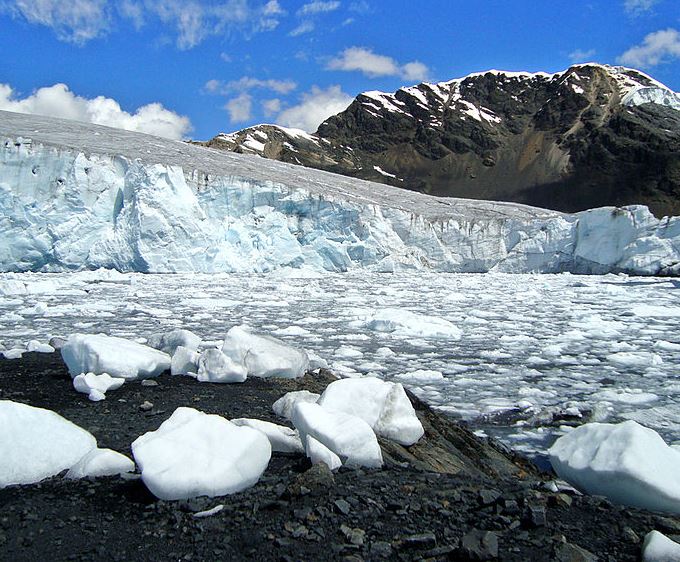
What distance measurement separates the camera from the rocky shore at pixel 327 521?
5.09 ft

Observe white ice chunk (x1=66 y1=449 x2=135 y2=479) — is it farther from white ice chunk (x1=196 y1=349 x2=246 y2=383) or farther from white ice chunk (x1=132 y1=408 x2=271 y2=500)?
white ice chunk (x1=196 y1=349 x2=246 y2=383)

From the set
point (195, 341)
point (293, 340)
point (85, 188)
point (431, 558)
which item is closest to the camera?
point (431, 558)

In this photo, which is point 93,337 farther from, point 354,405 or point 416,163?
point 416,163

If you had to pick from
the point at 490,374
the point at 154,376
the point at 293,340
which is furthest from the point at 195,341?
the point at 490,374

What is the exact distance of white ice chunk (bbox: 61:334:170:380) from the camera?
3.44m

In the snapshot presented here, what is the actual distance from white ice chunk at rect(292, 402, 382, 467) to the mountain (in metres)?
71.6

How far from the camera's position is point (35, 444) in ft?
6.98

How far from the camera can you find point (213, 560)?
1.52m

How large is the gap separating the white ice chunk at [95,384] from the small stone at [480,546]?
2.31 metres

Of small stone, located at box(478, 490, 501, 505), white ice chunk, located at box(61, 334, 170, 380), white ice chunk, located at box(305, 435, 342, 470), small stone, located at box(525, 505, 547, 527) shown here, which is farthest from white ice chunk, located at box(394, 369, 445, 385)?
small stone, located at box(525, 505, 547, 527)

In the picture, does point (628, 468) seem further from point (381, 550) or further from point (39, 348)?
point (39, 348)

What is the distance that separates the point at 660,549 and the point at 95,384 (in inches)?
113

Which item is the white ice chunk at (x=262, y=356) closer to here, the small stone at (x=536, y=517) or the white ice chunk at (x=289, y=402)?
the white ice chunk at (x=289, y=402)

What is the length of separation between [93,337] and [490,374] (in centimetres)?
315
